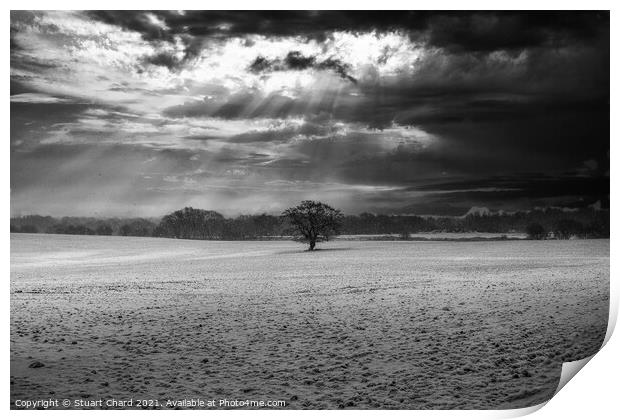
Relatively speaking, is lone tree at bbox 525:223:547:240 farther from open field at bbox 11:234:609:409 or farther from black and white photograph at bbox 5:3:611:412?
open field at bbox 11:234:609:409

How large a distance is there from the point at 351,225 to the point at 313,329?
5.01ft

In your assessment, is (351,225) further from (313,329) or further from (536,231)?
(536,231)

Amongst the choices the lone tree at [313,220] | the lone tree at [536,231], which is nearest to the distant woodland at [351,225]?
the lone tree at [536,231]

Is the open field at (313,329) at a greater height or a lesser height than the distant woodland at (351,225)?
lesser

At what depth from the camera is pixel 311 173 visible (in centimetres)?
609

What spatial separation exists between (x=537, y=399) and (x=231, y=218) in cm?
392

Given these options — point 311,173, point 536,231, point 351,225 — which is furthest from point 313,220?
point 536,231

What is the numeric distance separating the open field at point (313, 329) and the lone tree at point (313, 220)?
1.12 ft

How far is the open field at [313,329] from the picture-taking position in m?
4.77

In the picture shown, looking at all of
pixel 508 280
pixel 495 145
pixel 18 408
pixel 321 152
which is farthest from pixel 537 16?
pixel 18 408

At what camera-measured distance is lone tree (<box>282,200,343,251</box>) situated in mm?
6156

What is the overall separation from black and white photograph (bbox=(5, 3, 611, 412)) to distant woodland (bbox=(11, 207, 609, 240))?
0.08 feet

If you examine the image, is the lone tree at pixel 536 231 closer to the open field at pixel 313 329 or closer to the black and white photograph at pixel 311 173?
the black and white photograph at pixel 311 173

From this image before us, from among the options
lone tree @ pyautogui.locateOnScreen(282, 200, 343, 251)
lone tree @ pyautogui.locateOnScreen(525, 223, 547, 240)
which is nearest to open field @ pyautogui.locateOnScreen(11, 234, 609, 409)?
lone tree @ pyautogui.locateOnScreen(525, 223, 547, 240)
